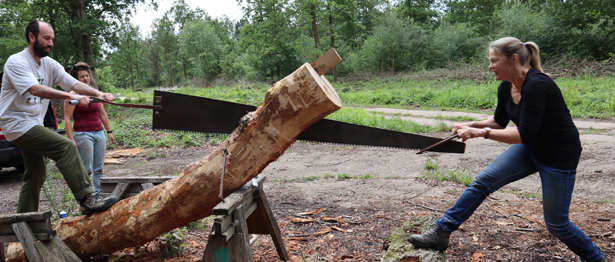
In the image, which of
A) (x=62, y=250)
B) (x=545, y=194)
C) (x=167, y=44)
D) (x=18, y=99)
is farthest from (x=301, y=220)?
(x=167, y=44)

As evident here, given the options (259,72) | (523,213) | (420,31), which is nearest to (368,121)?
(523,213)

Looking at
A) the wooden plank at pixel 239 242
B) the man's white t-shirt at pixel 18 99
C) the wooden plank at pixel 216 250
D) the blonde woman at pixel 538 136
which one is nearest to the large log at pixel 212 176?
the wooden plank at pixel 239 242

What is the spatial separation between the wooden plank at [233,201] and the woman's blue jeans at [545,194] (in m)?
1.62

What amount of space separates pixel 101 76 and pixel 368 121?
28654mm

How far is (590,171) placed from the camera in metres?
5.64

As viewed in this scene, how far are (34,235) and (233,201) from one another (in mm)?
1629

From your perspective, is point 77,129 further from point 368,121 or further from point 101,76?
point 101,76

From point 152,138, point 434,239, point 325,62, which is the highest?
point 325,62

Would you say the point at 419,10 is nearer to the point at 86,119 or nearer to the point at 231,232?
the point at 86,119

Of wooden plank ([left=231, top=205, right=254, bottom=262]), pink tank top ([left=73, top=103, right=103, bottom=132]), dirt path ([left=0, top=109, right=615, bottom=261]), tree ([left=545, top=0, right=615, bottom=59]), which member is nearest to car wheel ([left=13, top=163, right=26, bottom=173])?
dirt path ([left=0, top=109, right=615, bottom=261])

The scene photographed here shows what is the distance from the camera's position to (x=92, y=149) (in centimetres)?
495

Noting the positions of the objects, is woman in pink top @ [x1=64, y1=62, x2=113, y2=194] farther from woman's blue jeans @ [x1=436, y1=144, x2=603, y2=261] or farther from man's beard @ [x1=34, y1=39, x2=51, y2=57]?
woman's blue jeans @ [x1=436, y1=144, x2=603, y2=261]

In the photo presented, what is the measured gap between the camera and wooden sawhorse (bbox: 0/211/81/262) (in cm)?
280

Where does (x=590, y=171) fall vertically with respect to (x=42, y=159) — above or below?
below
